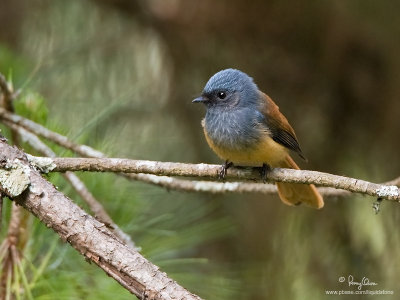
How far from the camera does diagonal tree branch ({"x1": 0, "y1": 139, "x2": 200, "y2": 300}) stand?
1844mm

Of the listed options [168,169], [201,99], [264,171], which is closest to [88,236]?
[168,169]

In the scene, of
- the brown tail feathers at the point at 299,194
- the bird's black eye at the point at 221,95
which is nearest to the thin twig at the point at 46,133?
the bird's black eye at the point at 221,95

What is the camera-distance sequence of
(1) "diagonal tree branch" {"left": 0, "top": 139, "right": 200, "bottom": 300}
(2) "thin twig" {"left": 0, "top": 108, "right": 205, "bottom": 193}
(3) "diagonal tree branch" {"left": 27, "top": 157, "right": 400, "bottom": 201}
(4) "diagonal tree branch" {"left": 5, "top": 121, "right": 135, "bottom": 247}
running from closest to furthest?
(1) "diagonal tree branch" {"left": 0, "top": 139, "right": 200, "bottom": 300} → (3) "diagonal tree branch" {"left": 27, "top": 157, "right": 400, "bottom": 201} → (4) "diagonal tree branch" {"left": 5, "top": 121, "right": 135, "bottom": 247} → (2) "thin twig" {"left": 0, "top": 108, "right": 205, "bottom": 193}

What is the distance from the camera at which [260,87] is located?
4.71 m

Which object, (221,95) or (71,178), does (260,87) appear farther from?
(71,178)

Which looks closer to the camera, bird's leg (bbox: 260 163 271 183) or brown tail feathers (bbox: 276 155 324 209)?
bird's leg (bbox: 260 163 271 183)

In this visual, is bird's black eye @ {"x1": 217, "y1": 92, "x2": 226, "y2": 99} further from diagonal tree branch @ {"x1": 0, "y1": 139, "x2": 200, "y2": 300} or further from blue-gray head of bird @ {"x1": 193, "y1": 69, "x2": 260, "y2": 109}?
diagonal tree branch @ {"x1": 0, "y1": 139, "x2": 200, "y2": 300}

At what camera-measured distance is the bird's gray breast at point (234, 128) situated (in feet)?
10.9

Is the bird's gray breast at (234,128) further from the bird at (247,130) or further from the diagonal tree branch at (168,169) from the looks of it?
the diagonal tree branch at (168,169)

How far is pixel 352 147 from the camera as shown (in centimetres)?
440

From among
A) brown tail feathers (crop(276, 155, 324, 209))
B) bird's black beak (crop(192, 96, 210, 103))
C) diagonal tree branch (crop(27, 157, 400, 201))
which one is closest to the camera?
diagonal tree branch (crop(27, 157, 400, 201))

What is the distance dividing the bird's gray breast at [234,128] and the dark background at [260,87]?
491mm

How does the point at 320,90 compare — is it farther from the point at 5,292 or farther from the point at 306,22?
the point at 5,292

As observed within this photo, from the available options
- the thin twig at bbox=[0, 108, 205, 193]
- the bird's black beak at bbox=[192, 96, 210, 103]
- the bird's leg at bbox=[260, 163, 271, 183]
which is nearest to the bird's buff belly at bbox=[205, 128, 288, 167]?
the bird's leg at bbox=[260, 163, 271, 183]
